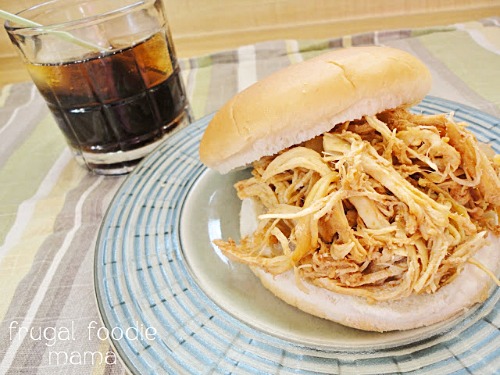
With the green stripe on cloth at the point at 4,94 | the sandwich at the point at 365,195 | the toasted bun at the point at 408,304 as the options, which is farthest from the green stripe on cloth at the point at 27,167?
the toasted bun at the point at 408,304

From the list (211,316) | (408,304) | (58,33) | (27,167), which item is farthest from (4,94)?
(408,304)

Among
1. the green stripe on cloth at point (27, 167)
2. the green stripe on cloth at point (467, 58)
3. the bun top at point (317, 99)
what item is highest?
the bun top at point (317, 99)

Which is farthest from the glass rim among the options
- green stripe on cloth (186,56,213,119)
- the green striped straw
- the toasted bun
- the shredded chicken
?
the toasted bun

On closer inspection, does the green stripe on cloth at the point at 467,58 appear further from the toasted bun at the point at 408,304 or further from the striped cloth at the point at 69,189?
the toasted bun at the point at 408,304

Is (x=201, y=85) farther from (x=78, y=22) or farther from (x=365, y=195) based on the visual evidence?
(x=365, y=195)

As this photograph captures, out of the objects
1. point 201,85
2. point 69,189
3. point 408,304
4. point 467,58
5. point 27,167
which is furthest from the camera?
point 201,85

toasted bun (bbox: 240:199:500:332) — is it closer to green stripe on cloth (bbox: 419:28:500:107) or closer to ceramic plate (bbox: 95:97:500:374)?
ceramic plate (bbox: 95:97:500:374)
